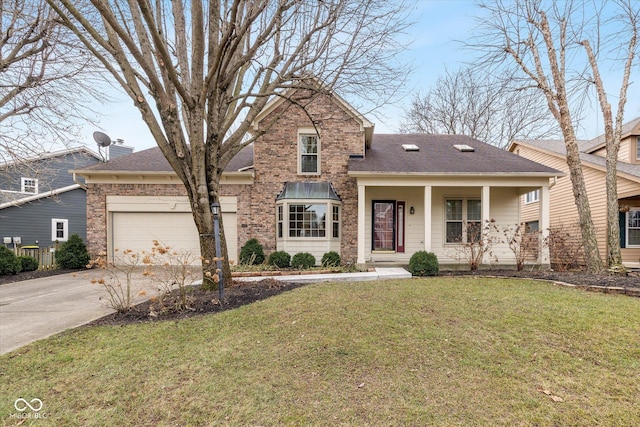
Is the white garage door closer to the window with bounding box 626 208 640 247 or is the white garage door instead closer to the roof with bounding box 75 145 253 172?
the roof with bounding box 75 145 253 172

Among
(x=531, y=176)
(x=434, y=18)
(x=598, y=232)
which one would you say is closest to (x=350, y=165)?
(x=434, y=18)

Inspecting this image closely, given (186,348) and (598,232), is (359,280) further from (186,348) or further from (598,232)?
(598,232)

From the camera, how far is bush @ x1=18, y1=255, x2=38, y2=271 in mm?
10459

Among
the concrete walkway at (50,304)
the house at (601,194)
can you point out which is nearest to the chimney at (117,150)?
the concrete walkway at (50,304)

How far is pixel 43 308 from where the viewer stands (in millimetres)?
5766

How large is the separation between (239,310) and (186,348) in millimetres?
1381

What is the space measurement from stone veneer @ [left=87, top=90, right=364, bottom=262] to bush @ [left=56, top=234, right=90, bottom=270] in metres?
0.34

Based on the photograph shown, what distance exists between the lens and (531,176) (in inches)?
384

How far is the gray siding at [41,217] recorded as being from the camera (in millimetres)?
15609

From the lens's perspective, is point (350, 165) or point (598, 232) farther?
point (598, 232)

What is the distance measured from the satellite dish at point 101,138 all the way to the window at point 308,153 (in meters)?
8.63

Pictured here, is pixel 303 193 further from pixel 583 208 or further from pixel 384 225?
pixel 583 208

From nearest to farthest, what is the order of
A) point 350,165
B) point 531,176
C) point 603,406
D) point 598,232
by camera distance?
point 603,406, point 531,176, point 350,165, point 598,232

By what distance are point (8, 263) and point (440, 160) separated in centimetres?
1403
